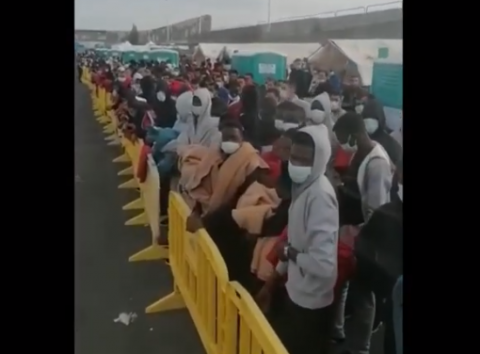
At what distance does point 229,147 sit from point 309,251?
245 mm

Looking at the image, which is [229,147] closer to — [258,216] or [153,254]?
[258,216]

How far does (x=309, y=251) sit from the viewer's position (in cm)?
145

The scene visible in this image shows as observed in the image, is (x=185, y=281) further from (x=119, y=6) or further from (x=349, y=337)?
(x=119, y=6)

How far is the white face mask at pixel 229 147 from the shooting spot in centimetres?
145

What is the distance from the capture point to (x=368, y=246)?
1478 mm

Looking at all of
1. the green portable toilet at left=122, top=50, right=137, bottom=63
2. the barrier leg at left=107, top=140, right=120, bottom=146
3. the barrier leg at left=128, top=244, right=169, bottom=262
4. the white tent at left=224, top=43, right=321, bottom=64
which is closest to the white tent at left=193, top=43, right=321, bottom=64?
the white tent at left=224, top=43, right=321, bottom=64

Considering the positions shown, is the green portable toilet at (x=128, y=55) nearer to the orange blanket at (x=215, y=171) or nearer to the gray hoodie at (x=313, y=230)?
the orange blanket at (x=215, y=171)

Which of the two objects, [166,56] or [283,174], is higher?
[166,56]

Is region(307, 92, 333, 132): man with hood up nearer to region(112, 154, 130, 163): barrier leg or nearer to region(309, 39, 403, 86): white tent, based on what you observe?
region(309, 39, 403, 86): white tent

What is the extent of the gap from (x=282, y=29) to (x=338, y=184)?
309 mm

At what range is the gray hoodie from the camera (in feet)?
4.74

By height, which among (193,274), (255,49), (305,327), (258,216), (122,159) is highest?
(255,49)

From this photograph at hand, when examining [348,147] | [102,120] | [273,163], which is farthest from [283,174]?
[102,120]
